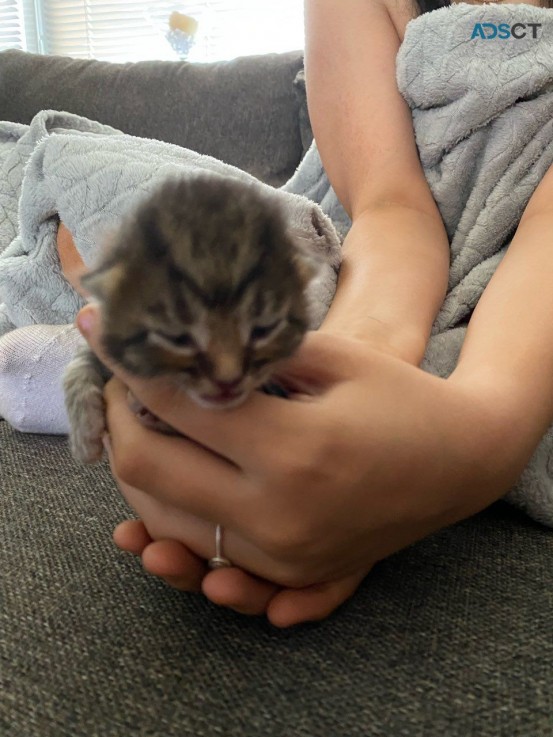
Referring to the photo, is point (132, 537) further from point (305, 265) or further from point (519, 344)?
point (519, 344)

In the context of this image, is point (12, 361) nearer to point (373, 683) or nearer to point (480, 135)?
point (373, 683)

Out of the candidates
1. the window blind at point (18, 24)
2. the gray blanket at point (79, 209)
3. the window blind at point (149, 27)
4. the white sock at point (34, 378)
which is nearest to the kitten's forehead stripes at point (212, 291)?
the gray blanket at point (79, 209)

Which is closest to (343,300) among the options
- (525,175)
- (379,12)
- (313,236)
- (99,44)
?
(313,236)

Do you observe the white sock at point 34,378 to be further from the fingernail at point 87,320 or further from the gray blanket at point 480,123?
→ the gray blanket at point 480,123

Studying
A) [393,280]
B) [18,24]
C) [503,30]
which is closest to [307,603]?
[393,280]

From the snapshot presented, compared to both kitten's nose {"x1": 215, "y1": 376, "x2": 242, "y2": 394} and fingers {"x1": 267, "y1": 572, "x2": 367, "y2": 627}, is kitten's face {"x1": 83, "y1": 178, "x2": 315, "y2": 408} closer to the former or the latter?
kitten's nose {"x1": 215, "y1": 376, "x2": 242, "y2": 394}

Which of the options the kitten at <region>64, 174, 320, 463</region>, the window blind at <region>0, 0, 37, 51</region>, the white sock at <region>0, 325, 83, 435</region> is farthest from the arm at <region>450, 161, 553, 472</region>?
the window blind at <region>0, 0, 37, 51</region>
